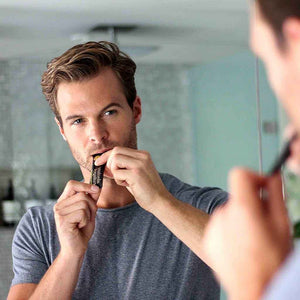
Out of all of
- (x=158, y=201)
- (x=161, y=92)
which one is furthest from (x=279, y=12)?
(x=161, y=92)

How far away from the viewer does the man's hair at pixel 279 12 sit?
0.47 metres

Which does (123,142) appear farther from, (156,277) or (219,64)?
(219,64)

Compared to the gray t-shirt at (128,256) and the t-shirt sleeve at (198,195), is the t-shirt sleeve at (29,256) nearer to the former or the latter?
the gray t-shirt at (128,256)

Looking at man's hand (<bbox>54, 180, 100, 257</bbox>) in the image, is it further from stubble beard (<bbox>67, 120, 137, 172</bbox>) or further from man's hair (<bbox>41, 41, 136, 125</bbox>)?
man's hair (<bbox>41, 41, 136, 125</bbox>)

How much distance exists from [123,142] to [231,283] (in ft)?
3.17

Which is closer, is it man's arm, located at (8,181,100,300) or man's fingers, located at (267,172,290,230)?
man's fingers, located at (267,172,290,230)

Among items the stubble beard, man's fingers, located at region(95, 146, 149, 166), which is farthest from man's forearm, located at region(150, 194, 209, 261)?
the stubble beard

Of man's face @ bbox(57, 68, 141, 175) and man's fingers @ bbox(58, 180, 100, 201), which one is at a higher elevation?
man's face @ bbox(57, 68, 141, 175)

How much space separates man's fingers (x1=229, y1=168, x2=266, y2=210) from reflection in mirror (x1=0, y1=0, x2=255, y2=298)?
243 cm

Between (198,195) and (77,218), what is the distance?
0.30 m

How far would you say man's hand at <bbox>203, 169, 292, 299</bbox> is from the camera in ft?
1.61

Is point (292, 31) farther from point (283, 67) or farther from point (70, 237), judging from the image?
point (70, 237)

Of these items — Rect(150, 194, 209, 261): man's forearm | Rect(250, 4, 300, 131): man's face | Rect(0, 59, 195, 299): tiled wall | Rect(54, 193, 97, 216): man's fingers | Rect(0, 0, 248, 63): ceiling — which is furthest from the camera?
Rect(0, 59, 195, 299): tiled wall

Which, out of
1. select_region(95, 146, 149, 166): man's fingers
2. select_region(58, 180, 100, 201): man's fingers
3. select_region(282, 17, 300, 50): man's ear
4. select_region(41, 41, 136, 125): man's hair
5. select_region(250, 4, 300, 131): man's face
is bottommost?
select_region(58, 180, 100, 201): man's fingers
